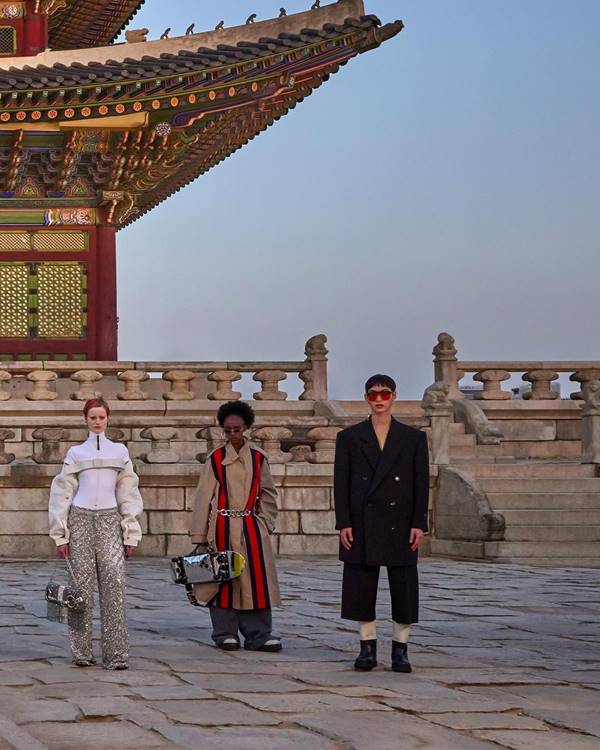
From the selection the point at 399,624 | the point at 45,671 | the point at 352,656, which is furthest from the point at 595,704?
the point at 45,671

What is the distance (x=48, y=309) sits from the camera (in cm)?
2256

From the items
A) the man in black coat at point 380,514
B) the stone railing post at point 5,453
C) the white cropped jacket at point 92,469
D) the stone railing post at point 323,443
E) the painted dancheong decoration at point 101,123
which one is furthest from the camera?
the painted dancheong decoration at point 101,123

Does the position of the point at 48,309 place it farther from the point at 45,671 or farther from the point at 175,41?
the point at 45,671

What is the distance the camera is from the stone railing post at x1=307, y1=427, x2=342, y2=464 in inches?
688

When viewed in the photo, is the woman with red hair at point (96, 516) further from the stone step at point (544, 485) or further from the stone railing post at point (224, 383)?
the stone railing post at point (224, 383)

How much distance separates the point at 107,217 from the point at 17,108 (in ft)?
7.66

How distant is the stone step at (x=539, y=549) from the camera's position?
1642 cm

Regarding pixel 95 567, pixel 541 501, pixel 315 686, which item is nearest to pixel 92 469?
pixel 95 567

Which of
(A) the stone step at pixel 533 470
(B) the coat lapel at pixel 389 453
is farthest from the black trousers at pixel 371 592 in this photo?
(A) the stone step at pixel 533 470

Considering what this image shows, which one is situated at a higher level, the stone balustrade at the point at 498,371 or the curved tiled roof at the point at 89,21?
the curved tiled roof at the point at 89,21

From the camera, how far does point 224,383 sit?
20.3 m

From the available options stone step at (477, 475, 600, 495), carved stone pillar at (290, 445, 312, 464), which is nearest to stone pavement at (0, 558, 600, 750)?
carved stone pillar at (290, 445, 312, 464)

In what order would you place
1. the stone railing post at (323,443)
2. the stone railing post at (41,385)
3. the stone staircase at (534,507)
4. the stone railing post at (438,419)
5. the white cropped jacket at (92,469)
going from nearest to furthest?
1. the white cropped jacket at (92,469)
2. the stone staircase at (534,507)
3. the stone railing post at (323,443)
4. the stone railing post at (438,419)
5. the stone railing post at (41,385)

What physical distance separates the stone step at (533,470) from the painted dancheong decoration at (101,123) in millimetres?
6602
